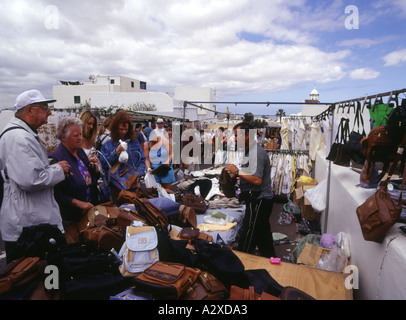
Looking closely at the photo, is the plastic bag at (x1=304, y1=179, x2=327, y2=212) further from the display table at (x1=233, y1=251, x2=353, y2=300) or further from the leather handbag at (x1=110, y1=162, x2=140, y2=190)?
the leather handbag at (x1=110, y1=162, x2=140, y2=190)

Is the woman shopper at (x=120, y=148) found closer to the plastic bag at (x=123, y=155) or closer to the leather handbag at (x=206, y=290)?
the plastic bag at (x=123, y=155)

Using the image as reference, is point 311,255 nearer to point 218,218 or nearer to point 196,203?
point 218,218

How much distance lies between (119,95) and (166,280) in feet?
121

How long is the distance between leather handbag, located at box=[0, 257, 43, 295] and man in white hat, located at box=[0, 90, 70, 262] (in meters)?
0.23

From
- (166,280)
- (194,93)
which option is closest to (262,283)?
(166,280)

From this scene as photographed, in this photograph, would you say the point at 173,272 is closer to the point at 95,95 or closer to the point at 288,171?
the point at 288,171

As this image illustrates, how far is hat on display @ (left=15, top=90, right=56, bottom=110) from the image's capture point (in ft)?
7.00

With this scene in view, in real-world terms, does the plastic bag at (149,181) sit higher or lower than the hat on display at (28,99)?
lower

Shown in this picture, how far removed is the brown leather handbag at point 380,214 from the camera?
1.82m

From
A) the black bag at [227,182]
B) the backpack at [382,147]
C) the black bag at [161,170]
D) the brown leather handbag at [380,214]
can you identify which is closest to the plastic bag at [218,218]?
the black bag at [227,182]

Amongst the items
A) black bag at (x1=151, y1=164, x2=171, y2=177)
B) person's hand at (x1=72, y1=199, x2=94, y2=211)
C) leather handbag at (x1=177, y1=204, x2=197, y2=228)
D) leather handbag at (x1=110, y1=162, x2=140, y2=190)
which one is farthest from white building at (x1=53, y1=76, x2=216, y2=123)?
person's hand at (x1=72, y1=199, x2=94, y2=211)

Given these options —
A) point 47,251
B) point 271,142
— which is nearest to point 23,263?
point 47,251

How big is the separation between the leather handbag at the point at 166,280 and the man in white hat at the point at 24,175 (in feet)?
3.28

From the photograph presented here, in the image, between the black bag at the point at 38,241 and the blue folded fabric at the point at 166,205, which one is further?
the blue folded fabric at the point at 166,205
